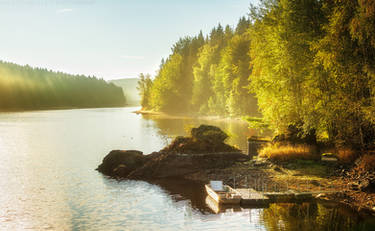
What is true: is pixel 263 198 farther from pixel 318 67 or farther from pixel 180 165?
pixel 318 67

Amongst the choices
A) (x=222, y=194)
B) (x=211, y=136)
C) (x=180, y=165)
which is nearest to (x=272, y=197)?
(x=222, y=194)

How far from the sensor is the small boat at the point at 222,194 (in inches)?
885

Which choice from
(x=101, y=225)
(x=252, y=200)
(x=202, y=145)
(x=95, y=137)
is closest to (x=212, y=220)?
(x=252, y=200)

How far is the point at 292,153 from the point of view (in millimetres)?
30156

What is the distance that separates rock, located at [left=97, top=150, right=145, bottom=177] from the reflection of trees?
15.0 metres

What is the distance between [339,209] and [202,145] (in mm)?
15267

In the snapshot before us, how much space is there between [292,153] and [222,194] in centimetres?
964

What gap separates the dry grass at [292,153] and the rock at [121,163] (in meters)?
11.7

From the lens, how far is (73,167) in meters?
37.8

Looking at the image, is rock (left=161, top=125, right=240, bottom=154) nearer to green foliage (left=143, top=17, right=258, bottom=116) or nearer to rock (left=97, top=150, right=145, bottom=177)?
rock (left=97, top=150, right=145, bottom=177)

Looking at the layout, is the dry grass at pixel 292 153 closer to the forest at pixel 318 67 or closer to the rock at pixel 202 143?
the forest at pixel 318 67

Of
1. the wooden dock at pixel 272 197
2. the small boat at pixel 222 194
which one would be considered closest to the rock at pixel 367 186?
the wooden dock at pixel 272 197

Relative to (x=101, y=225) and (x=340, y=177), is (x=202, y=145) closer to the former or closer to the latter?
(x=340, y=177)

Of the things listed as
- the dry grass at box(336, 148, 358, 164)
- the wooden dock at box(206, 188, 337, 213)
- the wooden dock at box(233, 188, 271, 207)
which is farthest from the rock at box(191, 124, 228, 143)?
the wooden dock at box(233, 188, 271, 207)
